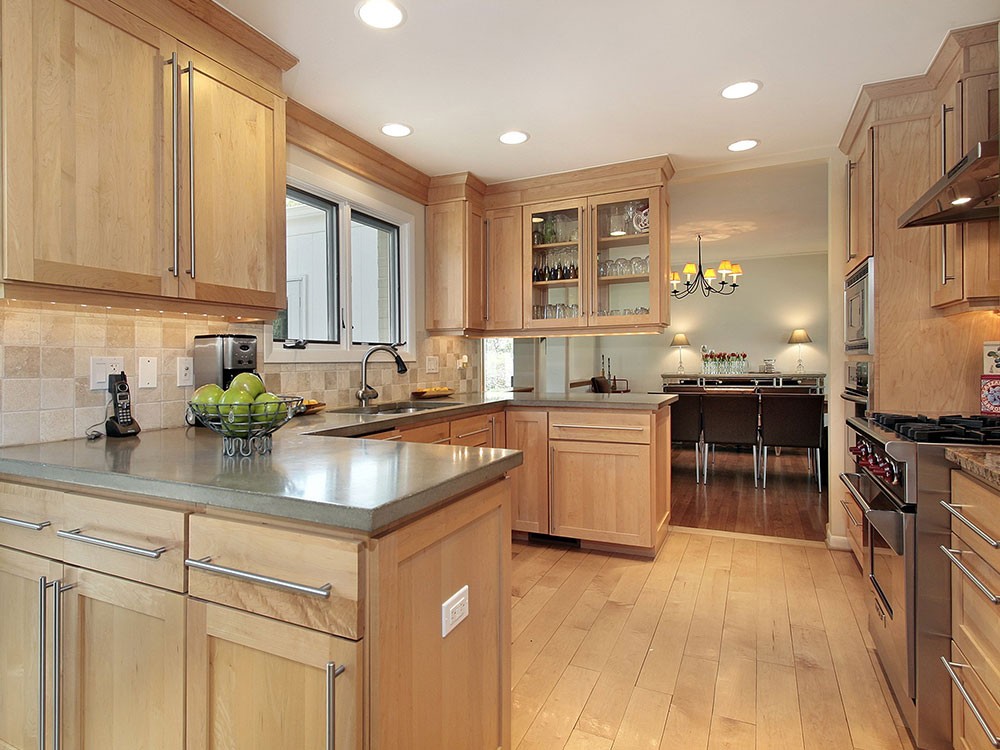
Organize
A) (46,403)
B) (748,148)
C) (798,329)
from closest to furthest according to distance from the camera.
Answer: (46,403)
(748,148)
(798,329)

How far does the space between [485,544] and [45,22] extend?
1754mm

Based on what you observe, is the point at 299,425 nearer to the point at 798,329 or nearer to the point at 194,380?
the point at 194,380

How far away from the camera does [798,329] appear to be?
26.7 ft

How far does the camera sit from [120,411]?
1.83 metres

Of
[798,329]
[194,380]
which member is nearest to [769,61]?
[194,380]

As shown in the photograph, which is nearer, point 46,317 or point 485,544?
point 485,544

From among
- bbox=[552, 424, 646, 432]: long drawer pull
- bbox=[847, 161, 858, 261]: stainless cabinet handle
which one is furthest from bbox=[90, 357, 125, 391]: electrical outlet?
bbox=[847, 161, 858, 261]: stainless cabinet handle

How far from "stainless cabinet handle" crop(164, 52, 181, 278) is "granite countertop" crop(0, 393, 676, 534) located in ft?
2.01

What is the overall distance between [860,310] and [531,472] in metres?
1.97

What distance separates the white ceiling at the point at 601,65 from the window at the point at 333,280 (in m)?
0.44

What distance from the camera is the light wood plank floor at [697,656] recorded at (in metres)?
1.70

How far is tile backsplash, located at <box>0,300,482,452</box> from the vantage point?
1663 mm

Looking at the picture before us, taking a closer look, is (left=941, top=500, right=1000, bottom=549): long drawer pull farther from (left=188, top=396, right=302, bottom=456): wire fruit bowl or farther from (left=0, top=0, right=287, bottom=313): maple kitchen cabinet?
(left=0, top=0, right=287, bottom=313): maple kitchen cabinet

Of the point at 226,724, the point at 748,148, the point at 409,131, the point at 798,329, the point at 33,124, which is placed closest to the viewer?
the point at 226,724
